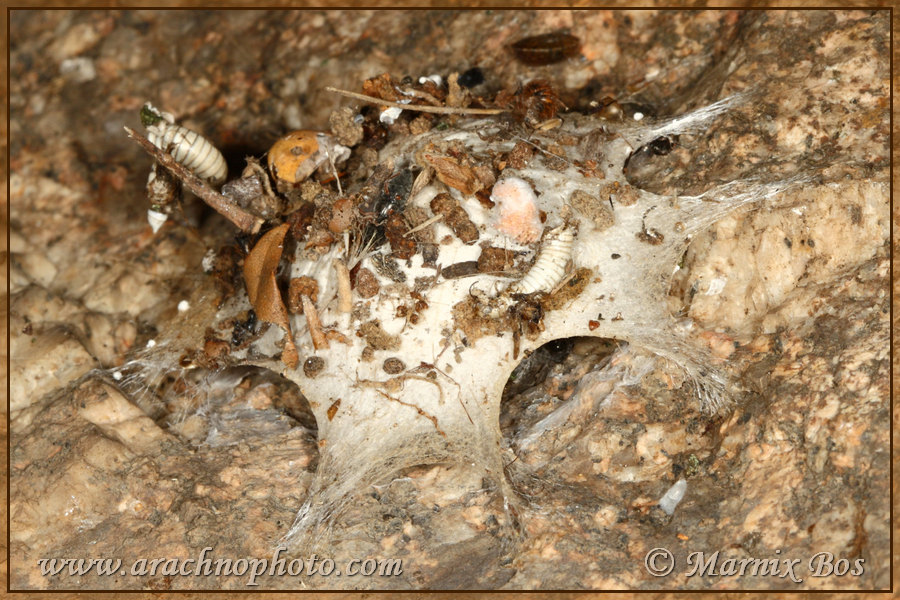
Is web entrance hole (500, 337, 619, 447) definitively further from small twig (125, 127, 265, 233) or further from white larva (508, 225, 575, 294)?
small twig (125, 127, 265, 233)

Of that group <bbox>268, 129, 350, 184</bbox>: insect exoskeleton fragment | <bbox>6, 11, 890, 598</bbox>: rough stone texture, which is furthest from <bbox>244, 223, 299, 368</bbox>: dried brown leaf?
<bbox>6, 11, 890, 598</bbox>: rough stone texture

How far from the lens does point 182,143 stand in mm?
3381

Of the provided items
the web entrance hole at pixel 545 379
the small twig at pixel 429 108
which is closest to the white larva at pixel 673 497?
the web entrance hole at pixel 545 379

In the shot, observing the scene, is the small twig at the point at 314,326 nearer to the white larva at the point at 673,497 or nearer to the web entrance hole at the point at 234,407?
the web entrance hole at the point at 234,407

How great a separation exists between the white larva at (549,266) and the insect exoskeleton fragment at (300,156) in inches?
44.6

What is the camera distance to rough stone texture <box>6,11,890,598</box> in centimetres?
270

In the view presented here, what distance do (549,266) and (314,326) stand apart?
112 cm

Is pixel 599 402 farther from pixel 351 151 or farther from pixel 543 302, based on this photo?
pixel 351 151

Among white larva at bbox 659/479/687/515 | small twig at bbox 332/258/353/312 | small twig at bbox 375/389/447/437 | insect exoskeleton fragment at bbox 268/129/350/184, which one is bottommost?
white larva at bbox 659/479/687/515

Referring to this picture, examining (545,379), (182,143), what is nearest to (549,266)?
(545,379)

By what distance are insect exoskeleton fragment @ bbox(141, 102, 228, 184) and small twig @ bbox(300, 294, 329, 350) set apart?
3.05 ft

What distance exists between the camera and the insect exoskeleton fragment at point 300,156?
10.9ft

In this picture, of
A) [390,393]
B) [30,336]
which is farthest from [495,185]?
[30,336]

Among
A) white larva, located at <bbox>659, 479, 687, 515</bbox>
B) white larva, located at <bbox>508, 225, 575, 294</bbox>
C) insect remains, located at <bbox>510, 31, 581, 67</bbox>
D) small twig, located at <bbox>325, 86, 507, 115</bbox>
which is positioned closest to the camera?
white larva, located at <bbox>659, 479, 687, 515</bbox>
